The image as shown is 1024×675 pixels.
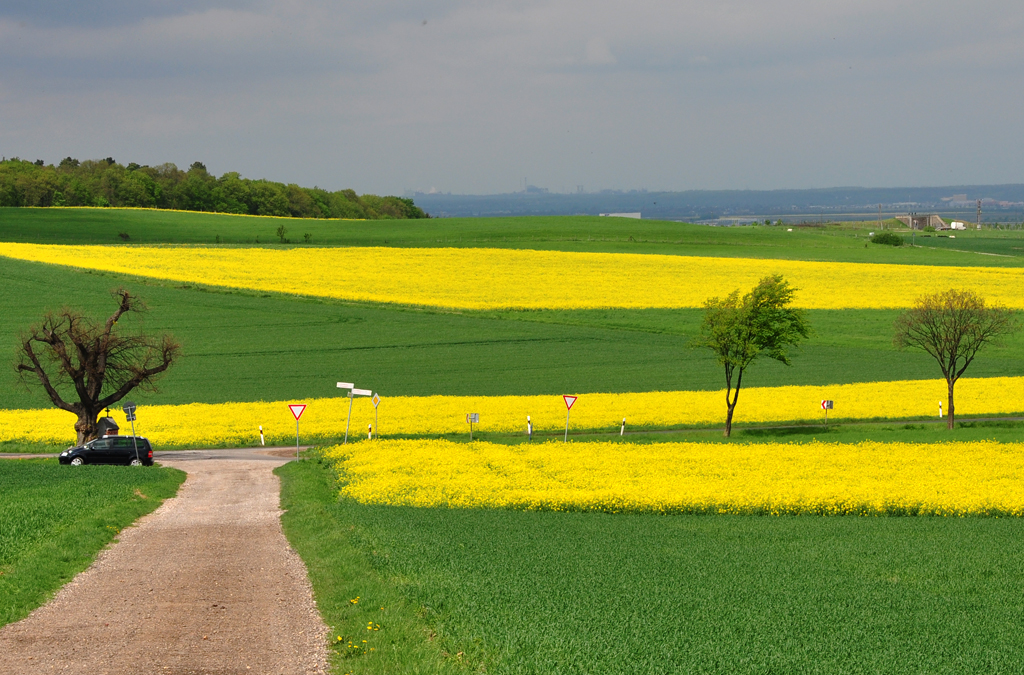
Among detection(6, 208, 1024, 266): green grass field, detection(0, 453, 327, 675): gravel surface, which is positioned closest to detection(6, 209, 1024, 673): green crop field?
detection(0, 453, 327, 675): gravel surface

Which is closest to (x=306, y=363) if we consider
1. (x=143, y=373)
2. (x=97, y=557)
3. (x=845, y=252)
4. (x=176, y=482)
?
(x=143, y=373)

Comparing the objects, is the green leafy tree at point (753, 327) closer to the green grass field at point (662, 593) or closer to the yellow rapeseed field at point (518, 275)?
the green grass field at point (662, 593)

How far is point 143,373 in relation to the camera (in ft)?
129

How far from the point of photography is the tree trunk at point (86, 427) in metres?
38.1

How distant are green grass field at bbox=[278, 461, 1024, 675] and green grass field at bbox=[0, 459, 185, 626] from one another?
148 inches

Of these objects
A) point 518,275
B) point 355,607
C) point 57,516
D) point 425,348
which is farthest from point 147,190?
point 355,607

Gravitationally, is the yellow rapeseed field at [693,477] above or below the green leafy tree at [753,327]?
below

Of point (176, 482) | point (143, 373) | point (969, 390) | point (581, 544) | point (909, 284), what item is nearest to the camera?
point (581, 544)

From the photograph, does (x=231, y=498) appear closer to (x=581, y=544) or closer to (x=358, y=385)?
(x=581, y=544)

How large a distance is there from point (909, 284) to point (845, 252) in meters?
33.7

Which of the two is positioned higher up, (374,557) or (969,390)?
(374,557)

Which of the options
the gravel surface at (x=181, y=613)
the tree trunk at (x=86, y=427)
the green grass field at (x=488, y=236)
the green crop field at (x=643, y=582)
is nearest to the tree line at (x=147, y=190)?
the green grass field at (x=488, y=236)

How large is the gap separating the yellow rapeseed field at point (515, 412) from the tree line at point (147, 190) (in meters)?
121

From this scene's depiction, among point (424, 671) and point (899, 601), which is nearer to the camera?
point (424, 671)
